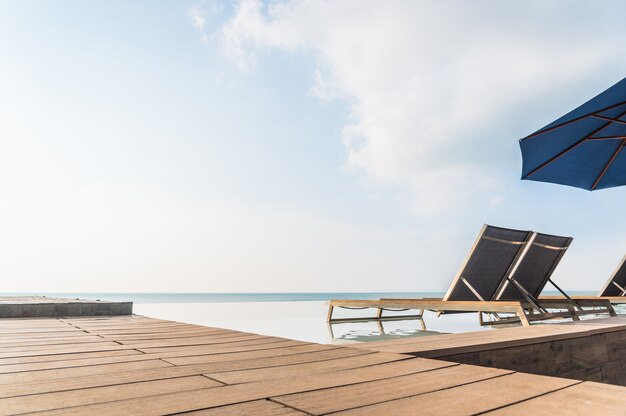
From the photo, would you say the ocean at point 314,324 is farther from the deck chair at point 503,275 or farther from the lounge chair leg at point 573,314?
the lounge chair leg at point 573,314

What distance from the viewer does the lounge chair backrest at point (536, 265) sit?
4.68 m

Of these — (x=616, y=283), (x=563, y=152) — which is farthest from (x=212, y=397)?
(x=616, y=283)

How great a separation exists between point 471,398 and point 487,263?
3.92 meters

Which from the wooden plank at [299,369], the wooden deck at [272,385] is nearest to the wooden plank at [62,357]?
the wooden deck at [272,385]

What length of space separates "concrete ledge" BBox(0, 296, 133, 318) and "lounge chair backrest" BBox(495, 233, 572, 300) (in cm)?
446

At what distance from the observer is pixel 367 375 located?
1114mm

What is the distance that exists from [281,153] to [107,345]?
35.6ft

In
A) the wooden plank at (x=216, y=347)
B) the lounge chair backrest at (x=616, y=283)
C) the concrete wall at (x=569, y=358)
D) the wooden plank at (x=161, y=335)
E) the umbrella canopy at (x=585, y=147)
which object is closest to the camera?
the wooden plank at (x=216, y=347)

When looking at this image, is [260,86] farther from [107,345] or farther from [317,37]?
[107,345]

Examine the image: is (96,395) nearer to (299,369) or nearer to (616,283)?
(299,369)

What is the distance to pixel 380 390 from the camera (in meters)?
0.94

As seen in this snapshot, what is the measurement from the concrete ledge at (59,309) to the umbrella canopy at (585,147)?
453cm

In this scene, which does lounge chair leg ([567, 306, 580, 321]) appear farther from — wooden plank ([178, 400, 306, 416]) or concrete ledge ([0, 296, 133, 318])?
concrete ledge ([0, 296, 133, 318])

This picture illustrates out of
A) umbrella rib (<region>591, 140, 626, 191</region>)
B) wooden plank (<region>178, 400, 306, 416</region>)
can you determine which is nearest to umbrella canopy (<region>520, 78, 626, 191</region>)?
umbrella rib (<region>591, 140, 626, 191</region>)
